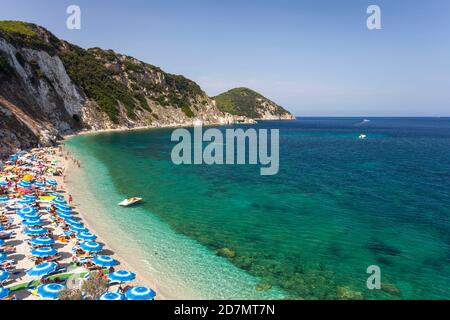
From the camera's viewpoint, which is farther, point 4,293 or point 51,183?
point 51,183

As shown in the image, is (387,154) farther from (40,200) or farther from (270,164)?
(40,200)

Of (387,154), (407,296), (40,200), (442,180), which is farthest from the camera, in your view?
(387,154)

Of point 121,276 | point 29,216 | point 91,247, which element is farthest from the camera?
point 29,216

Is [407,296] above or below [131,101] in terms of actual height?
below

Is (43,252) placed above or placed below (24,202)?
below

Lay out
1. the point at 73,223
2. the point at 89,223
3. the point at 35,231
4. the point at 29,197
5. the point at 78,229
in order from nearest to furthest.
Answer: the point at 35,231 → the point at 78,229 → the point at 73,223 → the point at 89,223 → the point at 29,197

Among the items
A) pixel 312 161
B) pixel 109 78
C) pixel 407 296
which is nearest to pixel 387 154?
pixel 312 161

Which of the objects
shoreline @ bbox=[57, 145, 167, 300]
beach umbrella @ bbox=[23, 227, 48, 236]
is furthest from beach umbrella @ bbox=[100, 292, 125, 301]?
beach umbrella @ bbox=[23, 227, 48, 236]

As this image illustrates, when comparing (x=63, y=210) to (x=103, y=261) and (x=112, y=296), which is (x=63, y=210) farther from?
(x=112, y=296)

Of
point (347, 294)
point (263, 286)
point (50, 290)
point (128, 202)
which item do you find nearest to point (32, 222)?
point (128, 202)
